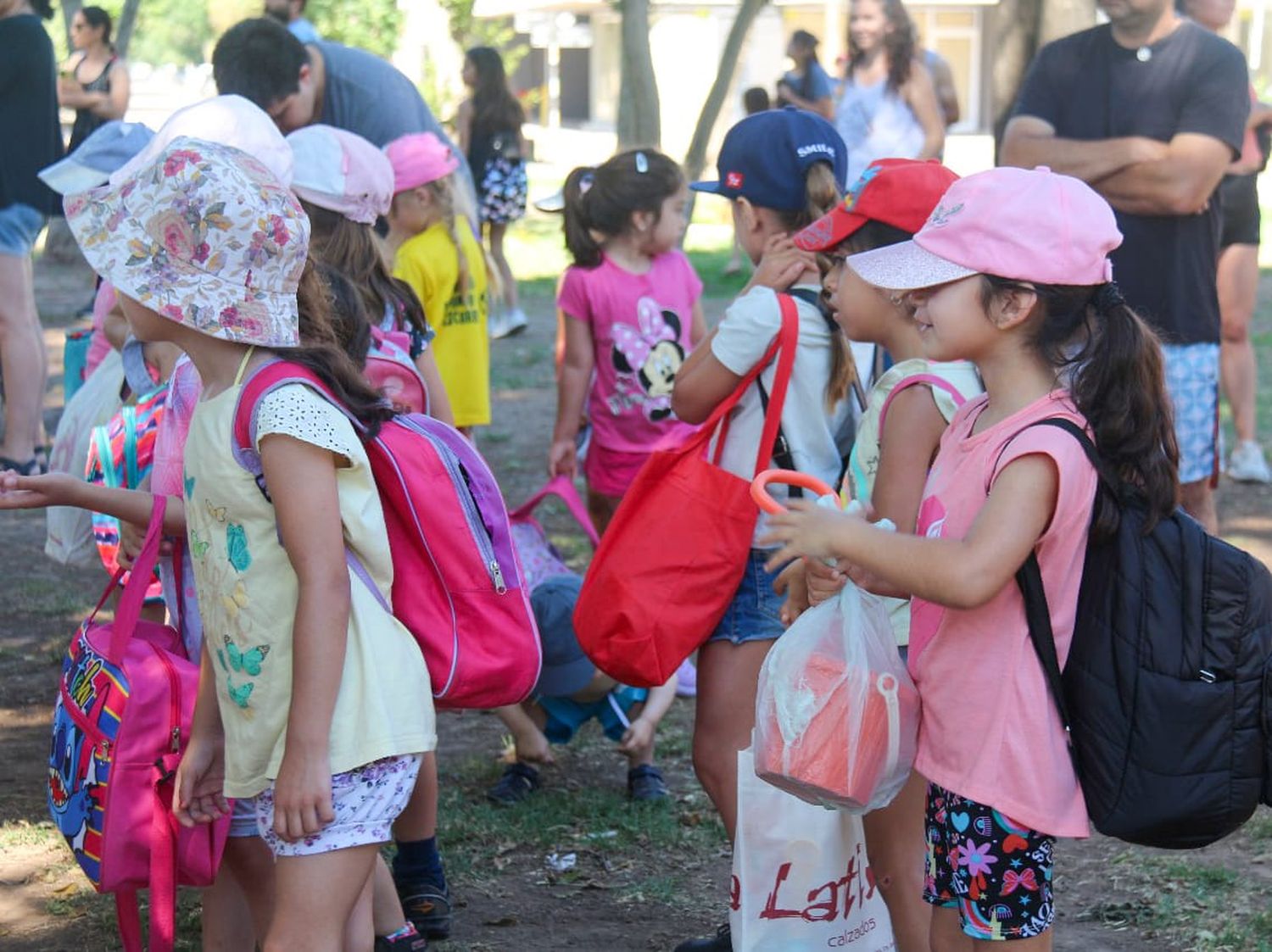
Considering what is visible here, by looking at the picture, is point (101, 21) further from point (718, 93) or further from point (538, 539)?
point (538, 539)

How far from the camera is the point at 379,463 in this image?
108 inches

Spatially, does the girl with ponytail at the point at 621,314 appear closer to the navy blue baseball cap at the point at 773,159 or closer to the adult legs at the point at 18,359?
the navy blue baseball cap at the point at 773,159

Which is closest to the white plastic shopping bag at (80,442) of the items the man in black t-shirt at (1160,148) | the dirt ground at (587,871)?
the dirt ground at (587,871)

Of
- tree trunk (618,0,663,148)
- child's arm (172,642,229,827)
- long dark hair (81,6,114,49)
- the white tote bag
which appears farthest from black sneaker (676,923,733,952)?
long dark hair (81,6,114,49)

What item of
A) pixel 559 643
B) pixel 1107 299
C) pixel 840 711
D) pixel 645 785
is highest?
pixel 1107 299

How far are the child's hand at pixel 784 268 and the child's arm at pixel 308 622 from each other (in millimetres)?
1257

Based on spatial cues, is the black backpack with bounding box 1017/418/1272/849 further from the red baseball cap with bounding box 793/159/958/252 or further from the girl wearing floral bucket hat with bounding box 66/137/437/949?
the girl wearing floral bucket hat with bounding box 66/137/437/949

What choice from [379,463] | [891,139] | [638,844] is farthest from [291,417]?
[891,139]

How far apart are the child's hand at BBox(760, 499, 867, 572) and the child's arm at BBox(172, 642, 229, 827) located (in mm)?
1077

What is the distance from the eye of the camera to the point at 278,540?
261cm

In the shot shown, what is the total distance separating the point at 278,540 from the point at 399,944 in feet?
4.12

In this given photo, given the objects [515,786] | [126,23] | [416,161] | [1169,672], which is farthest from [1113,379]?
[126,23]

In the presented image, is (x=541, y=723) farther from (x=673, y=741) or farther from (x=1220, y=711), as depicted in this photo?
(x=1220, y=711)

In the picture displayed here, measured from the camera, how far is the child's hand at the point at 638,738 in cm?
452
